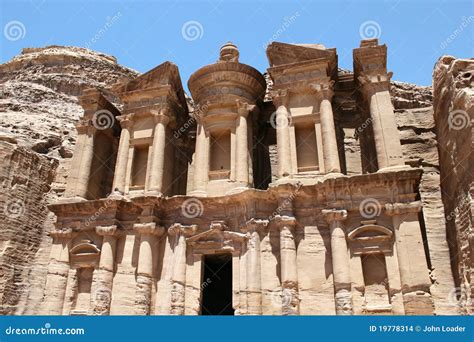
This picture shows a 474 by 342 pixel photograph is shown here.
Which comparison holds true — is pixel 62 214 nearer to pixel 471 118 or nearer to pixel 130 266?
pixel 130 266

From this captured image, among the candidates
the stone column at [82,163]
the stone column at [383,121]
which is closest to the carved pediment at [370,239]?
the stone column at [383,121]

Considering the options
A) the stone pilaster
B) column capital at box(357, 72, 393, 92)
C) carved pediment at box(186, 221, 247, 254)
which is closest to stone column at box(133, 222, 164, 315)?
carved pediment at box(186, 221, 247, 254)

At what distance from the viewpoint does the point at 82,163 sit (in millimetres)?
17062

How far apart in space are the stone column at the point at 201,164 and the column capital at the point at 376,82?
6.03 meters

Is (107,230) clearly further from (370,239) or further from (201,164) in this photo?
(370,239)

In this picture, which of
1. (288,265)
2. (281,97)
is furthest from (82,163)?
(288,265)

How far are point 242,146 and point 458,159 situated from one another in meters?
7.01

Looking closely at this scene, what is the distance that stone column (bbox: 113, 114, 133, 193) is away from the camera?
16172mm

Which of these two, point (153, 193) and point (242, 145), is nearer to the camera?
point (153, 193)

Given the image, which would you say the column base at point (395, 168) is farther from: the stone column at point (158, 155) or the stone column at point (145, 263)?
the stone column at point (158, 155)

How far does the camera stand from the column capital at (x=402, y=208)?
12453 mm

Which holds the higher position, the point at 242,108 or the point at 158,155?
the point at 242,108

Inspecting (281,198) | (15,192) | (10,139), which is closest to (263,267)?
(281,198)

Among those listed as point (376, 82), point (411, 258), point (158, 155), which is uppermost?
point (376, 82)
